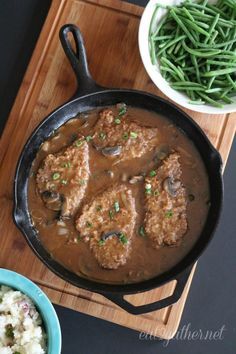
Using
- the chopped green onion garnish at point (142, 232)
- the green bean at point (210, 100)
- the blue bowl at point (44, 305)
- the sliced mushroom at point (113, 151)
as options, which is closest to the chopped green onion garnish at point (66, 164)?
the sliced mushroom at point (113, 151)

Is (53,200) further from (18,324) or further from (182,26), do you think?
(182,26)

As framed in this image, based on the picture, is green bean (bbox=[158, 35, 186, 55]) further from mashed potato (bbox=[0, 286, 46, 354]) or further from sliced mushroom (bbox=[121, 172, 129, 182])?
mashed potato (bbox=[0, 286, 46, 354])

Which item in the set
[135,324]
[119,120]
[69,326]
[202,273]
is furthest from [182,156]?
[69,326]

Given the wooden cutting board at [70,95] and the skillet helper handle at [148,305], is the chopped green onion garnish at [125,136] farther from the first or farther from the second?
the skillet helper handle at [148,305]

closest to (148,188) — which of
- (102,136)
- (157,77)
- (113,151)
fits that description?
(113,151)

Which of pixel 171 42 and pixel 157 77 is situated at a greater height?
pixel 171 42

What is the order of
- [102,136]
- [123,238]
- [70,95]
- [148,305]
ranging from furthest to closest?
1. [70,95]
2. [102,136]
3. [123,238]
4. [148,305]
